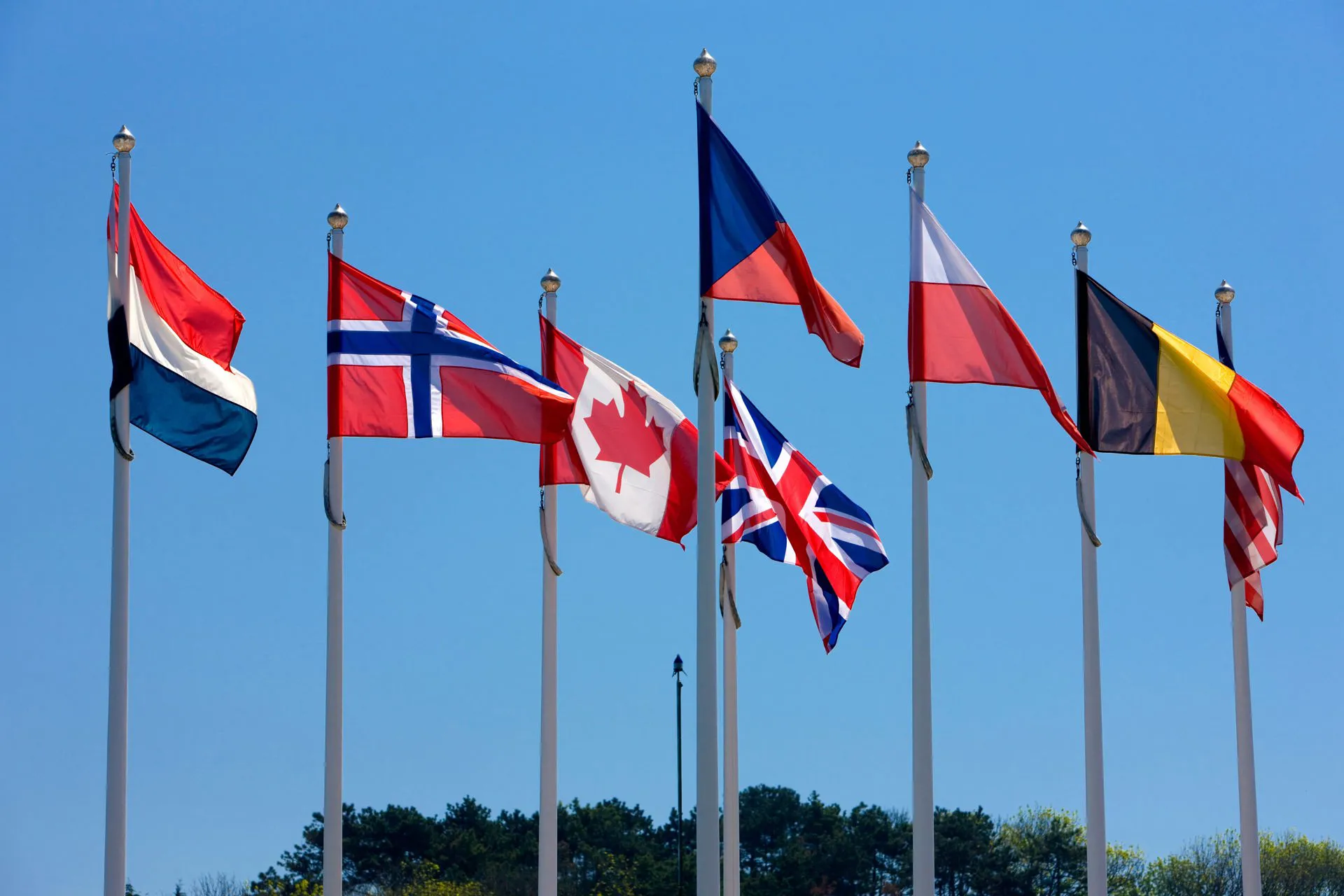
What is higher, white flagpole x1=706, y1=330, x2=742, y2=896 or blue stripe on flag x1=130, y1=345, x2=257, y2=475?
blue stripe on flag x1=130, y1=345, x2=257, y2=475

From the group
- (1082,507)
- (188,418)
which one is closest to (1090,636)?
(1082,507)

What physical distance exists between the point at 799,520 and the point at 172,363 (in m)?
9.30

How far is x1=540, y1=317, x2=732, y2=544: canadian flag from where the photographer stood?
25172mm

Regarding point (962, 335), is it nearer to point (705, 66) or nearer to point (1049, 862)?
point (705, 66)

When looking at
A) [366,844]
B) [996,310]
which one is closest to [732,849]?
[996,310]

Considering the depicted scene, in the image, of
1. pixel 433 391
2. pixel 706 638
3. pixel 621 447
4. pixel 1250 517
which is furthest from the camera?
pixel 1250 517

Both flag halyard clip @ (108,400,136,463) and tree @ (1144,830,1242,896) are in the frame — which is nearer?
flag halyard clip @ (108,400,136,463)

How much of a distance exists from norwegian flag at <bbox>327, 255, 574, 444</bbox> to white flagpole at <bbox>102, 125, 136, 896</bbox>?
267 centimetres

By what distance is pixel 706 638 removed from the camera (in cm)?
2111

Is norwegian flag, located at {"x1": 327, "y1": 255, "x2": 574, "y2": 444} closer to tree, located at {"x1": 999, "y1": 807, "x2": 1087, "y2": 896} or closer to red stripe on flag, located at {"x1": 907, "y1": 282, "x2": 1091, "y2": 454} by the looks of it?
red stripe on flag, located at {"x1": 907, "y1": 282, "x2": 1091, "y2": 454}

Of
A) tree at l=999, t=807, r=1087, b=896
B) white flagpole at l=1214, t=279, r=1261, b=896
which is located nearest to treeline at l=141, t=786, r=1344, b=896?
tree at l=999, t=807, r=1087, b=896

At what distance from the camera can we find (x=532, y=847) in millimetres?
89250

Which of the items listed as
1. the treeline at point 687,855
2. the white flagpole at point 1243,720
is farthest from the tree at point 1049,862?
the white flagpole at point 1243,720

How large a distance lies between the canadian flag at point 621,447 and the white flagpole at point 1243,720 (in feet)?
31.2
